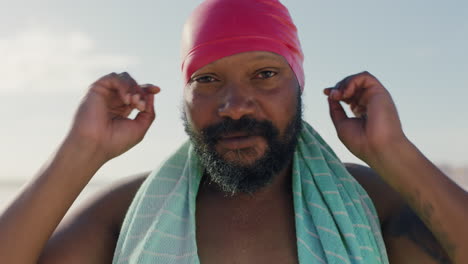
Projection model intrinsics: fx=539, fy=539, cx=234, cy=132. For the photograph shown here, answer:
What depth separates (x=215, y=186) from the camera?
323cm

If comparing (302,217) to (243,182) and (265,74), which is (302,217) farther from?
(265,74)

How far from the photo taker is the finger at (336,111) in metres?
3.10

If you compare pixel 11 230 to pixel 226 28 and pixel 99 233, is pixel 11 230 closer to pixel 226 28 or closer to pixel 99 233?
pixel 99 233

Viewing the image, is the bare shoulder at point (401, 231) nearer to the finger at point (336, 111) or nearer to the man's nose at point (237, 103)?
the finger at point (336, 111)

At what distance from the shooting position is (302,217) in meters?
2.84

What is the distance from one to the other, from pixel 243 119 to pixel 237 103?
3.6 inches

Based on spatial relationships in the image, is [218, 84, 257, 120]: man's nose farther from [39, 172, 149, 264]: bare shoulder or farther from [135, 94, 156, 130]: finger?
[39, 172, 149, 264]: bare shoulder

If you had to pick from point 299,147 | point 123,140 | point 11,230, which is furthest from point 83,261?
point 299,147

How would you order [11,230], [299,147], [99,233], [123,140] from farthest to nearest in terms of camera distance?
1. [299,147]
2. [123,140]
3. [99,233]
4. [11,230]

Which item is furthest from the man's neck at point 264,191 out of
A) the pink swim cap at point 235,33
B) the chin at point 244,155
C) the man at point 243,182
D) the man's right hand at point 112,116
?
the pink swim cap at point 235,33

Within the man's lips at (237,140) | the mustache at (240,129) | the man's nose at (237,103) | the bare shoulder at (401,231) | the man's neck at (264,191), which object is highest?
the man's nose at (237,103)

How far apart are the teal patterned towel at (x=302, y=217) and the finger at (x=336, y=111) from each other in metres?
0.22

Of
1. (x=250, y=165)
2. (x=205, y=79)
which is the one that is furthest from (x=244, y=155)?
(x=205, y=79)

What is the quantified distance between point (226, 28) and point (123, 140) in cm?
89
